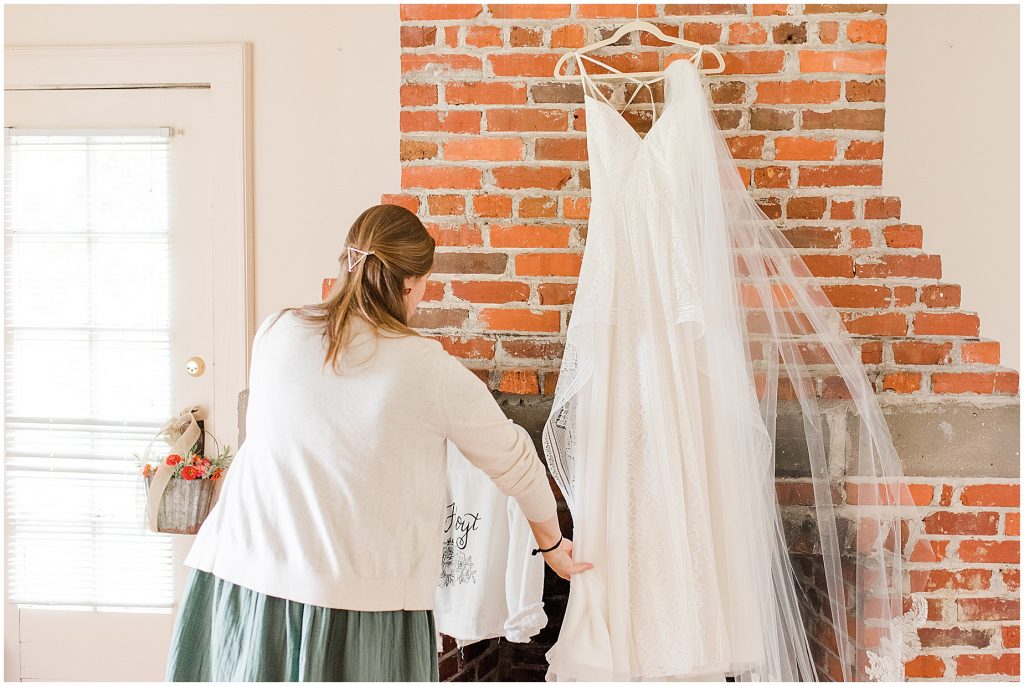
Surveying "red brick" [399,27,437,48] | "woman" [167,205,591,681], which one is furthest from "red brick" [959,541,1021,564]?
"red brick" [399,27,437,48]

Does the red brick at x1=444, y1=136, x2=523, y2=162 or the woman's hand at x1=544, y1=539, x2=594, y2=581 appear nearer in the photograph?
the woman's hand at x1=544, y1=539, x2=594, y2=581

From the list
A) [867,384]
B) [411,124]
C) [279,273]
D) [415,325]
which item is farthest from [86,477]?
[867,384]

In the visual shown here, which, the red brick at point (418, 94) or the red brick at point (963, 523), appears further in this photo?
the red brick at point (418, 94)

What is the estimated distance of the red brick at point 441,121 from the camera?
5.86 feet

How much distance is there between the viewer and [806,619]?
1682 millimetres

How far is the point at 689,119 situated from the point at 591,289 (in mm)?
401

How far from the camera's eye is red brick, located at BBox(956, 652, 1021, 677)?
5.61 ft

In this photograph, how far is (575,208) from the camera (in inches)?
70.0

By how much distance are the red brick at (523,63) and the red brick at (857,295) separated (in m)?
0.84

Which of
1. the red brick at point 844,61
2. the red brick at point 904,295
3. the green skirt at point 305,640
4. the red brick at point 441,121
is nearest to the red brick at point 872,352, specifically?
the red brick at point 904,295

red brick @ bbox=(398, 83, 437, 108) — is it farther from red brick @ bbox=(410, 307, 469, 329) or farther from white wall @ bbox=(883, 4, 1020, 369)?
white wall @ bbox=(883, 4, 1020, 369)

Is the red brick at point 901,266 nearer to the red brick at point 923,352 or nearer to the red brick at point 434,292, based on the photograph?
the red brick at point 923,352

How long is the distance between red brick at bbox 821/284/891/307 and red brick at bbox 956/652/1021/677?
0.84 meters

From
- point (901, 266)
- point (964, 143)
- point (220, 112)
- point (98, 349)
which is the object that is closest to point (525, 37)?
point (901, 266)
